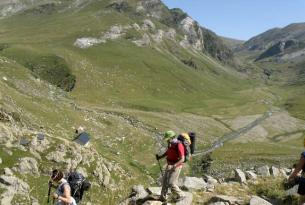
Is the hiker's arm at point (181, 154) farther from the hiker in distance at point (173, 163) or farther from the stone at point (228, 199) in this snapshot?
the stone at point (228, 199)

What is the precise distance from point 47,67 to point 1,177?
142 m

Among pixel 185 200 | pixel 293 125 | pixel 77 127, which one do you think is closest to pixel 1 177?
pixel 185 200

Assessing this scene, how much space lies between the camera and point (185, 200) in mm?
24141

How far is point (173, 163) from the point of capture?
23.4m

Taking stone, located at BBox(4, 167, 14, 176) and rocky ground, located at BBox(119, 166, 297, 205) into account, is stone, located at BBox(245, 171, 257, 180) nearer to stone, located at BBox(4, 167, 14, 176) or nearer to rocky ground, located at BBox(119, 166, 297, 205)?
rocky ground, located at BBox(119, 166, 297, 205)

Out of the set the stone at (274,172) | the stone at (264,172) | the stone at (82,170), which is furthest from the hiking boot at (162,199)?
the stone at (82,170)

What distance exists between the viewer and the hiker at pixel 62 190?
62.5 ft

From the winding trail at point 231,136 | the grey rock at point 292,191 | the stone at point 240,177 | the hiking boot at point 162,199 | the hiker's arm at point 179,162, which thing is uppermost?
the hiker's arm at point 179,162

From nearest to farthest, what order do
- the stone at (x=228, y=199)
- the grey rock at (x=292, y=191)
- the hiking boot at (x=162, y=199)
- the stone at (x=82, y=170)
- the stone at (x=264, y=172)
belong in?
the hiking boot at (x=162, y=199), the stone at (x=228, y=199), the grey rock at (x=292, y=191), the stone at (x=264, y=172), the stone at (x=82, y=170)

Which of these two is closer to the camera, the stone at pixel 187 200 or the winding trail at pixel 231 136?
the stone at pixel 187 200

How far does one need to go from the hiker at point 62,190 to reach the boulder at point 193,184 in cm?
976

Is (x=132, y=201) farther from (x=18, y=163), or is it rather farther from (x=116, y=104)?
(x=116, y=104)

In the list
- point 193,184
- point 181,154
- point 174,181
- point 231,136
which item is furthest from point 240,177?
point 231,136

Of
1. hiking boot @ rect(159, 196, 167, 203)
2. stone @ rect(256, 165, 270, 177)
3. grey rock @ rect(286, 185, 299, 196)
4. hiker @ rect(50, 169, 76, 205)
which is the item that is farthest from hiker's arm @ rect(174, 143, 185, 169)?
stone @ rect(256, 165, 270, 177)
